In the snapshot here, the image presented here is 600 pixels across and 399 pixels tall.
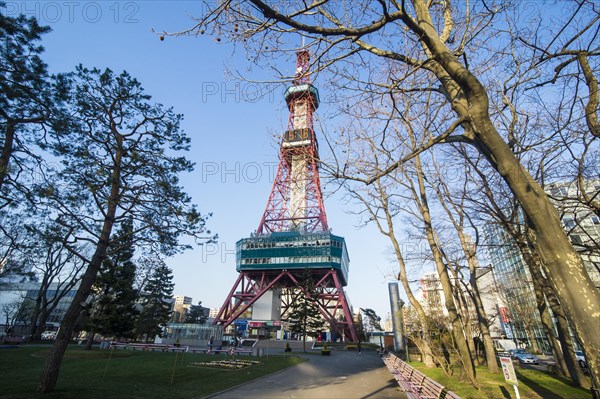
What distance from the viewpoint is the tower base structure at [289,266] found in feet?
203

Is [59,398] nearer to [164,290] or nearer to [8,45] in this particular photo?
[8,45]

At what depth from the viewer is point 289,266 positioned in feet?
210

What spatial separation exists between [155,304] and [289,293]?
34442mm

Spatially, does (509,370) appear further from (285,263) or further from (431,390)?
(285,263)

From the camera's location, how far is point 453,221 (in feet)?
52.7

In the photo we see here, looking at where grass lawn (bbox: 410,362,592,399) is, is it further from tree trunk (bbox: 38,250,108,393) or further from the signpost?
tree trunk (bbox: 38,250,108,393)

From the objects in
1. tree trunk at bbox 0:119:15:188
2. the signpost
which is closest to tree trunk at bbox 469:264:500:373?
the signpost

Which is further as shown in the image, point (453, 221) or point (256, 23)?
point (453, 221)

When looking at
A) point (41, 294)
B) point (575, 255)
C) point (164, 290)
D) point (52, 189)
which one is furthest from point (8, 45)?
point (164, 290)

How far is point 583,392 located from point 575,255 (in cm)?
960

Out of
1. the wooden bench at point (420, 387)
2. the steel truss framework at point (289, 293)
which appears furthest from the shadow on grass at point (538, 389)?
the steel truss framework at point (289, 293)

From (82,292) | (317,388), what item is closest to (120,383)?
(82,292)

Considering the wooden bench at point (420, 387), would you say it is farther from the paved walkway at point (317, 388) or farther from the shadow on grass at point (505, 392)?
the shadow on grass at point (505, 392)

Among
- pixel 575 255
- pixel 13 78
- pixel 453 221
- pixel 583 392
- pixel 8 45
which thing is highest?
pixel 8 45
